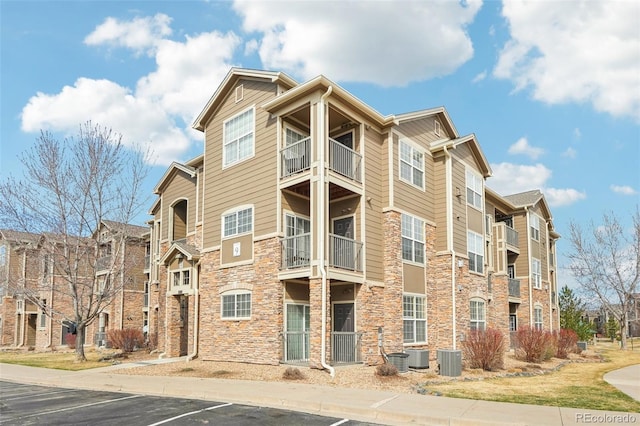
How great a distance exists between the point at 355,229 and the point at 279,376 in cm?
639

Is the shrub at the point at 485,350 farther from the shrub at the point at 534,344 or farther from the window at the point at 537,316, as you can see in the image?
the window at the point at 537,316

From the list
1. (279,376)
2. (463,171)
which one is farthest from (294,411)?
(463,171)

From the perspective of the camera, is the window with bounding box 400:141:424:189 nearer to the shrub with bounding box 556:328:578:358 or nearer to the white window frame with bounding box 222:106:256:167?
the white window frame with bounding box 222:106:256:167

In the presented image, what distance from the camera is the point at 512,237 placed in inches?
1345

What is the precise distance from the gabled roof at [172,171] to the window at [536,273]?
23701 millimetres

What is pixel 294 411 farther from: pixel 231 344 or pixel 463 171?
pixel 463 171

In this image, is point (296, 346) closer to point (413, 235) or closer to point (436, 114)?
point (413, 235)

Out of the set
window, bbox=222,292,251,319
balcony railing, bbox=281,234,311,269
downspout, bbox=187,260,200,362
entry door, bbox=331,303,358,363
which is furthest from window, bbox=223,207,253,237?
entry door, bbox=331,303,358,363

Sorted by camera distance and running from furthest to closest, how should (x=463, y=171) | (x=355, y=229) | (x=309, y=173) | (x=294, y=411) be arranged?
(x=463, y=171), (x=355, y=229), (x=309, y=173), (x=294, y=411)

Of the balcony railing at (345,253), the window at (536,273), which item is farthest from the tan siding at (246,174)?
the window at (536,273)

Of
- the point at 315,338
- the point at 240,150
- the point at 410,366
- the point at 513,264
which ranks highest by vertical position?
the point at 240,150

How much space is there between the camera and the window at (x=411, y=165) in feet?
72.3

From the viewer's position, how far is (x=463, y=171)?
→ 84.8ft

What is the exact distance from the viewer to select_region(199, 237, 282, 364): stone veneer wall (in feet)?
60.4
